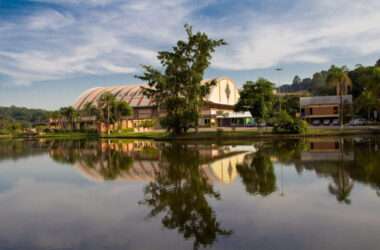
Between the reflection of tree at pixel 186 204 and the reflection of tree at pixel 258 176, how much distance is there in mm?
1700

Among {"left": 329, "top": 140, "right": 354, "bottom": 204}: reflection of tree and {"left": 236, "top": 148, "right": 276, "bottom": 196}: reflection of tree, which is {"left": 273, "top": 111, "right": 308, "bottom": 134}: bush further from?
{"left": 329, "top": 140, "right": 354, "bottom": 204}: reflection of tree

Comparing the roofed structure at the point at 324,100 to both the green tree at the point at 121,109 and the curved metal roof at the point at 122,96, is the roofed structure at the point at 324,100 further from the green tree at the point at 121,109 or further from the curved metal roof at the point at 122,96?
the green tree at the point at 121,109

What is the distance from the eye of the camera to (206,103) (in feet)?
269

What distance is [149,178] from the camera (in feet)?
54.8

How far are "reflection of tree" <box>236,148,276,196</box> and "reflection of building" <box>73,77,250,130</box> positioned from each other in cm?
6026

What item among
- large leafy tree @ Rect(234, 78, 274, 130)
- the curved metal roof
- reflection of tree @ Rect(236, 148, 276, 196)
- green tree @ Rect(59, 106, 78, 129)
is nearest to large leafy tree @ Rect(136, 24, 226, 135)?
large leafy tree @ Rect(234, 78, 274, 130)

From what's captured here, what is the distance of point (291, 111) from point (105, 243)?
9387 cm

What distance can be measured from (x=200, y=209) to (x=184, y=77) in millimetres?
38267

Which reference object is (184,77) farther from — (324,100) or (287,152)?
(324,100)

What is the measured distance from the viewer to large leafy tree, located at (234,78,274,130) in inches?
1916

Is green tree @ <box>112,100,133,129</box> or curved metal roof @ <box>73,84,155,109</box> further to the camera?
curved metal roof @ <box>73,84,155,109</box>

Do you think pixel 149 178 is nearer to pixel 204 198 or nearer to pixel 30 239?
pixel 204 198

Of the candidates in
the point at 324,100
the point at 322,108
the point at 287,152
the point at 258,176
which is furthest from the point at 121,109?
the point at 258,176

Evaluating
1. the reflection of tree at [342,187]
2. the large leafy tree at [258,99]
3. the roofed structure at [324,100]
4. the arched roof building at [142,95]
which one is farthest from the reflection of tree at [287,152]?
the arched roof building at [142,95]
